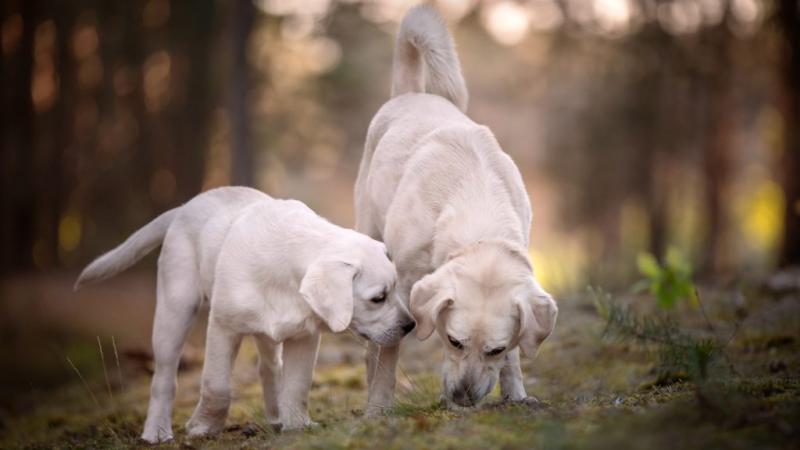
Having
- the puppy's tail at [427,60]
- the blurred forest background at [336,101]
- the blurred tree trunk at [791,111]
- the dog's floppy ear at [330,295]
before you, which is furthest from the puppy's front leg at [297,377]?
the blurred tree trunk at [791,111]

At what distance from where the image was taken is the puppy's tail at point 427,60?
24.7 ft

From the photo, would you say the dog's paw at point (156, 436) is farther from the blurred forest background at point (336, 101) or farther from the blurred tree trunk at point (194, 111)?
the blurred tree trunk at point (194, 111)

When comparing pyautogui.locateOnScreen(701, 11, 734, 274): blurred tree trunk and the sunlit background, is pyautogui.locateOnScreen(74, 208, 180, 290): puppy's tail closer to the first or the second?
the sunlit background

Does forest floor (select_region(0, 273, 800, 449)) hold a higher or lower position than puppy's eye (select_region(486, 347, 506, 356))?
lower

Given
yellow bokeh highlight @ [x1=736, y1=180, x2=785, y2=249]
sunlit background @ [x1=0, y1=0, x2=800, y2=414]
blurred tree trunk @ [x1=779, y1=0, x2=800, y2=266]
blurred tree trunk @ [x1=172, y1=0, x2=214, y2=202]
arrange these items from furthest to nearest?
yellow bokeh highlight @ [x1=736, y1=180, x2=785, y2=249] < blurred tree trunk @ [x1=172, y1=0, x2=214, y2=202] < sunlit background @ [x1=0, y1=0, x2=800, y2=414] < blurred tree trunk @ [x1=779, y1=0, x2=800, y2=266]

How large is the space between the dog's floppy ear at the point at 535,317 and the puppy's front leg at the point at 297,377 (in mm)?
1439

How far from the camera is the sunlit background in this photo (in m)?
22.3

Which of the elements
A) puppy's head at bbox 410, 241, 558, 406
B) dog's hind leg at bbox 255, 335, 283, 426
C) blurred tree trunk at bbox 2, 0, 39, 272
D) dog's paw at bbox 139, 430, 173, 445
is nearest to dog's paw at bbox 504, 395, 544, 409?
puppy's head at bbox 410, 241, 558, 406

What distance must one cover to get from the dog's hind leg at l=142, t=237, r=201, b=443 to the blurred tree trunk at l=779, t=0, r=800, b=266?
13.9 meters

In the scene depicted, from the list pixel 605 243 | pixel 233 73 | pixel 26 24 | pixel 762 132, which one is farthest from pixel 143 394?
pixel 762 132

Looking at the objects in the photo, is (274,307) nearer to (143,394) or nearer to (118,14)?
(143,394)

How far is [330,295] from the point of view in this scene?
527cm

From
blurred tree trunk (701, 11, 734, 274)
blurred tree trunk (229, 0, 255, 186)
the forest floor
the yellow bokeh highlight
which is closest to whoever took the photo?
the forest floor

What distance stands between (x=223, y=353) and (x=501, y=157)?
231 cm
